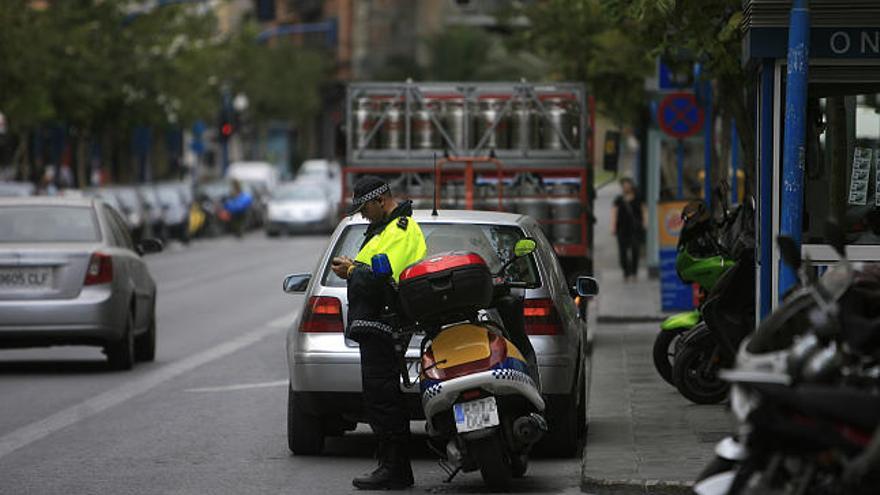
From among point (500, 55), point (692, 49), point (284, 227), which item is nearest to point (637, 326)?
point (692, 49)

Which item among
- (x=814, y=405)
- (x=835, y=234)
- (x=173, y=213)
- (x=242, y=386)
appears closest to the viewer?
(x=814, y=405)

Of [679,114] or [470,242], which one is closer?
[470,242]

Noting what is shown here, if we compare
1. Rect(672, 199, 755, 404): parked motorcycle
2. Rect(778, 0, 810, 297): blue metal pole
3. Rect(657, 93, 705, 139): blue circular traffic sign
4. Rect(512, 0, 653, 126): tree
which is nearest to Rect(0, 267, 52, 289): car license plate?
Rect(672, 199, 755, 404): parked motorcycle

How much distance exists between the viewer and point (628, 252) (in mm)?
34406

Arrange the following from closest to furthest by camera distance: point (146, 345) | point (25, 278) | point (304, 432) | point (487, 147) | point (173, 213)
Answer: point (304, 432) < point (25, 278) < point (146, 345) < point (487, 147) < point (173, 213)

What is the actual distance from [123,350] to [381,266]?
27.8ft

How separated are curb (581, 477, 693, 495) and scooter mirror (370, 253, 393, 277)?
1.48m

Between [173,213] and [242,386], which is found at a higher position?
[242,386]

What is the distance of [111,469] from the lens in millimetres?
12336

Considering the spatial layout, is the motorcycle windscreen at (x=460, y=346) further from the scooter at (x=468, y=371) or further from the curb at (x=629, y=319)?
the curb at (x=629, y=319)

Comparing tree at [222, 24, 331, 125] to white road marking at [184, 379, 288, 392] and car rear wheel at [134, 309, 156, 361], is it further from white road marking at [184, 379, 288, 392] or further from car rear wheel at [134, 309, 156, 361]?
white road marking at [184, 379, 288, 392]

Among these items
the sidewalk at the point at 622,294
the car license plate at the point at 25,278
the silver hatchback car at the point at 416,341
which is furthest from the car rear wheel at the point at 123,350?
the sidewalk at the point at 622,294

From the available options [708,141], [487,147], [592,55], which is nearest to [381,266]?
[487,147]

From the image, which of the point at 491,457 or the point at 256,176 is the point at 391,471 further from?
the point at 256,176
